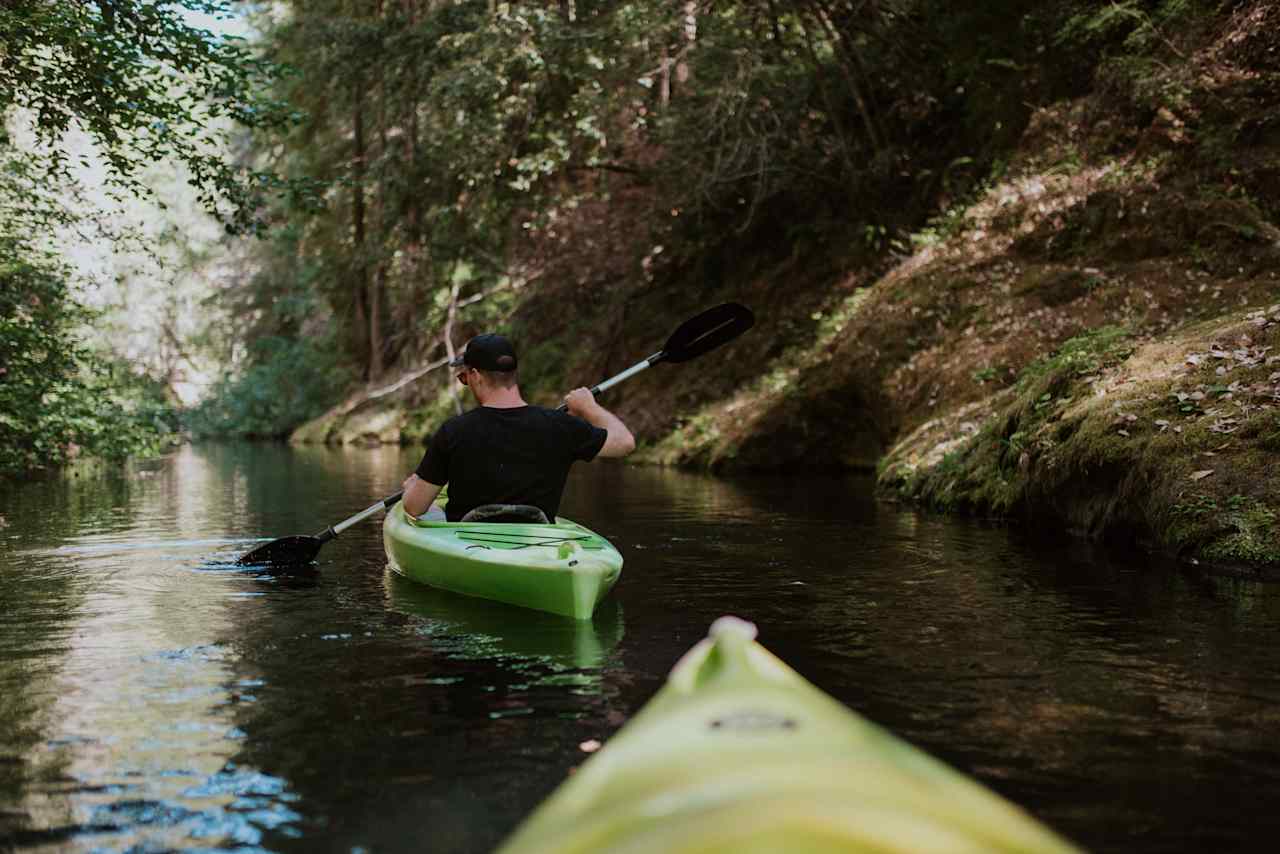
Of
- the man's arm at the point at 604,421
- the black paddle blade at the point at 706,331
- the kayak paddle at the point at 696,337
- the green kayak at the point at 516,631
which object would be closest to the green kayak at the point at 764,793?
the green kayak at the point at 516,631

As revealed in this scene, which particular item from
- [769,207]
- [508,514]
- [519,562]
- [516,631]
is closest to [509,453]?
[508,514]

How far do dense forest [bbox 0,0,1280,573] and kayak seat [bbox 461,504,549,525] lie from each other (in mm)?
3652

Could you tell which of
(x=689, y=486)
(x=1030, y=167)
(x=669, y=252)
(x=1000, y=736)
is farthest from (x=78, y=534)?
(x=669, y=252)

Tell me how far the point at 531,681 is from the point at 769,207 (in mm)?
16820

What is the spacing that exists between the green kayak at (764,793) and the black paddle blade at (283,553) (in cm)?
547

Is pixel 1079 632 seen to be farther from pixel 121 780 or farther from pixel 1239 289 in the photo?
pixel 1239 289

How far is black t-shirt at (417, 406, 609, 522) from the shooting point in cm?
600

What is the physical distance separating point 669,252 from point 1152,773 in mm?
19567

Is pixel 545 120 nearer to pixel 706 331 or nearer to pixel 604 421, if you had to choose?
pixel 706 331

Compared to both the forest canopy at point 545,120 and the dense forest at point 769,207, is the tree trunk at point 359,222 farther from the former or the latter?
the dense forest at point 769,207

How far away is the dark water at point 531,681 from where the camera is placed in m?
2.99

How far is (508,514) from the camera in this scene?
6180 mm

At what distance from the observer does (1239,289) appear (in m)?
10.6

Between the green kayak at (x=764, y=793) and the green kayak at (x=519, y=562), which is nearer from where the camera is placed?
the green kayak at (x=764, y=793)
